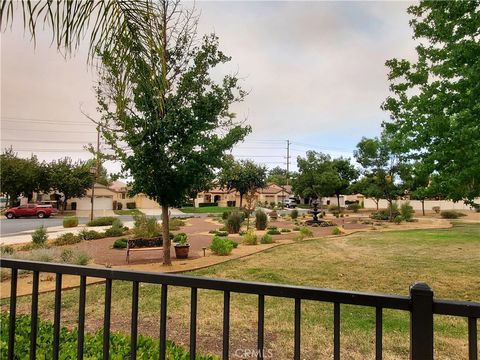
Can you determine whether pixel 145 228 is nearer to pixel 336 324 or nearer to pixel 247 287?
pixel 247 287

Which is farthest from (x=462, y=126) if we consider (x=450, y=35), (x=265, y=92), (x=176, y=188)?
(x=265, y=92)

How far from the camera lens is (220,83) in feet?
28.6

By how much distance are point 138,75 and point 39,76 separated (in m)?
3.02

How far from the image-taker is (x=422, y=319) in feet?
4.25

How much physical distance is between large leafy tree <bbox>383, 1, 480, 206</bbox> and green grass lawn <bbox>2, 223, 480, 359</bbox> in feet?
7.96

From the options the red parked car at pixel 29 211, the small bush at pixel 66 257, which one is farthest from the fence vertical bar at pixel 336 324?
the red parked car at pixel 29 211

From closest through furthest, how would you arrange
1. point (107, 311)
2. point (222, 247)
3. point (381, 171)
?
point (107, 311)
point (222, 247)
point (381, 171)

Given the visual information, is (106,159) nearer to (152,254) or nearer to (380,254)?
(152,254)

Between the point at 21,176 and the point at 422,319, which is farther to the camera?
the point at 21,176

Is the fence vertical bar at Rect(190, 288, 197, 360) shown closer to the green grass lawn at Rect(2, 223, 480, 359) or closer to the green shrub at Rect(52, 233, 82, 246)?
the green grass lawn at Rect(2, 223, 480, 359)

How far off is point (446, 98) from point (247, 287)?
5.83 meters

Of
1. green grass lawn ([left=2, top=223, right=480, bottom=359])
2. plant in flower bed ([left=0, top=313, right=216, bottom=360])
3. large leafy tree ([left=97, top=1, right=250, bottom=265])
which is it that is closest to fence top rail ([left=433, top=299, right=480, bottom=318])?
plant in flower bed ([left=0, top=313, right=216, bottom=360])

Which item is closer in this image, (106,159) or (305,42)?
(305,42)

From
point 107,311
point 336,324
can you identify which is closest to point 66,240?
point 107,311
